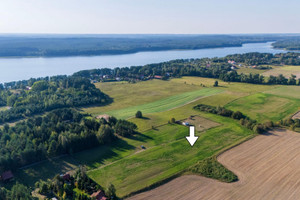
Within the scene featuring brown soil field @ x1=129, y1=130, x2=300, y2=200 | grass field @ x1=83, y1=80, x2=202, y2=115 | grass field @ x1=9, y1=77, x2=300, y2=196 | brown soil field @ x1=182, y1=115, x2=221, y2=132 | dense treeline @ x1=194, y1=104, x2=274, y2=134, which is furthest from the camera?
grass field @ x1=83, y1=80, x2=202, y2=115

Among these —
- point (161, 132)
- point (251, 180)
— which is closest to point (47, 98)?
point (161, 132)

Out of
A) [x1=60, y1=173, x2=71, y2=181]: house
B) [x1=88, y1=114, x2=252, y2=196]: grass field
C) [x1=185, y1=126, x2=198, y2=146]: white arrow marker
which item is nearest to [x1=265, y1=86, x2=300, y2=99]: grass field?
[x1=88, y1=114, x2=252, y2=196]: grass field

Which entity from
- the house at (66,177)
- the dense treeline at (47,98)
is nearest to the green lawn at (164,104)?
the dense treeline at (47,98)

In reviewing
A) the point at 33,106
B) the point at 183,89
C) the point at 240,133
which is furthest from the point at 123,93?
the point at 240,133

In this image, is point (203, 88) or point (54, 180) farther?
→ point (203, 88)

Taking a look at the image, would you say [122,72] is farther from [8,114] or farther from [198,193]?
[198,193]

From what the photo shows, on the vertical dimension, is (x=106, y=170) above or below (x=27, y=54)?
below

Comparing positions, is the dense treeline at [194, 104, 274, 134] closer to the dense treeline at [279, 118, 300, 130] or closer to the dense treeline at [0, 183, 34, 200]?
the dense treeline at [279, 118, 300, 130]

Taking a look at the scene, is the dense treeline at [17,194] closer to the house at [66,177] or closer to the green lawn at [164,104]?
the house at [66,177]
